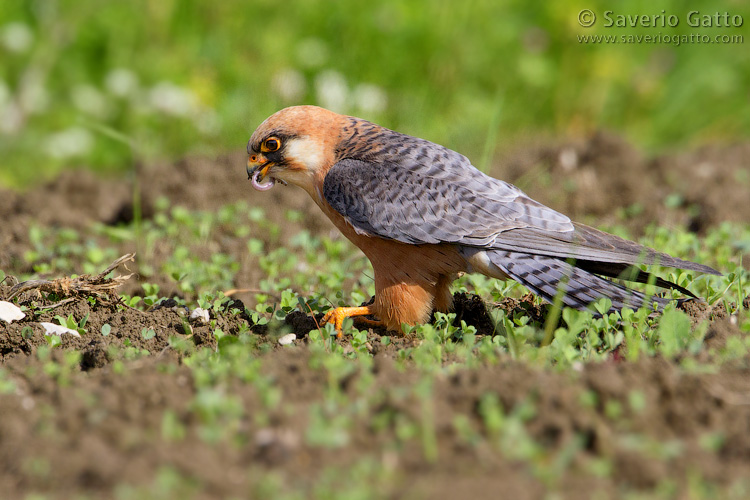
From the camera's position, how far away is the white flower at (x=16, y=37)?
8047 mm

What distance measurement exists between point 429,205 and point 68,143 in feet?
18.8

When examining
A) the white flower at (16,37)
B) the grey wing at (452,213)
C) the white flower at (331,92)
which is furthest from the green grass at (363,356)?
the white flower at (16,37)

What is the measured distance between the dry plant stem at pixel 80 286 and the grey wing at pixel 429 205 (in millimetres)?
1191

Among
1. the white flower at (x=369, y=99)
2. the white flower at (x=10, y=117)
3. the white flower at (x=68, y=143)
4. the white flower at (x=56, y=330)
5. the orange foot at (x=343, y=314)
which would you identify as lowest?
the white flower at (x=56, y=330)

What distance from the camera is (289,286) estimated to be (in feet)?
15.9

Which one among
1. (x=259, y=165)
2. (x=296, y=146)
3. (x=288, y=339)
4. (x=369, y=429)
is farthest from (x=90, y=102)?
(x=369, y=429)

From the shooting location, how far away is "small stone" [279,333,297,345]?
12.6 feet

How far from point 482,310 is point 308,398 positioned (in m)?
1.76

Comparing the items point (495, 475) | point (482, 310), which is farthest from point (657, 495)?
point (482, 310)

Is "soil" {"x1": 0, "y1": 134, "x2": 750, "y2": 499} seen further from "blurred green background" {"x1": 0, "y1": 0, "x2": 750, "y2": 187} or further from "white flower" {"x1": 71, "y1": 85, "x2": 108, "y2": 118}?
"white flower" {"x1": 71, "y1": 85, "x2": 108, "y2": 118}

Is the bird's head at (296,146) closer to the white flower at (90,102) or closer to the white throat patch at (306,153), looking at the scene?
the white throat patch at (306,153)

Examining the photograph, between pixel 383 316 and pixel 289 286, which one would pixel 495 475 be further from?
pixel 289 286

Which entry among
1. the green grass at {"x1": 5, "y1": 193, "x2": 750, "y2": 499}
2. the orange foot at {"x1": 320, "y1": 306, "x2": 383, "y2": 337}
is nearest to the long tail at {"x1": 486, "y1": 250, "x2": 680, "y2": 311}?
the green grass at {"x1": 5, "y1": 193, "x2": 750, "y2": 499}

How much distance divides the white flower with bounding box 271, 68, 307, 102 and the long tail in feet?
14.7
